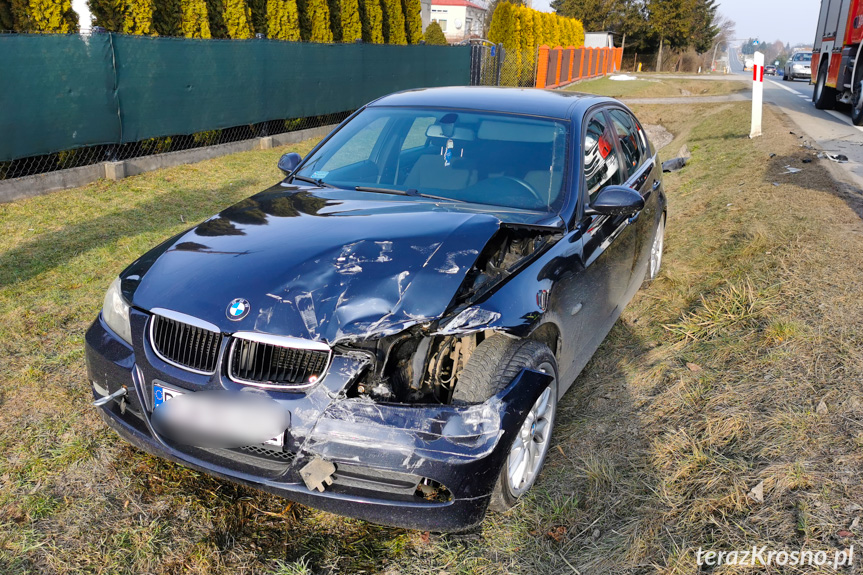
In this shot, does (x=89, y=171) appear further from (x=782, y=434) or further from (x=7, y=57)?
(x=782, y=434)

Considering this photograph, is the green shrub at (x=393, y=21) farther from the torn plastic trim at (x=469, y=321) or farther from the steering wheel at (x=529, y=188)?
the torn plastic trim at (x=469, y=321)

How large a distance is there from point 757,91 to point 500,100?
31.5 feet

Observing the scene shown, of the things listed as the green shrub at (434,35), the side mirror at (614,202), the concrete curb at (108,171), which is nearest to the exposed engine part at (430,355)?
the side mirror at (614,202)

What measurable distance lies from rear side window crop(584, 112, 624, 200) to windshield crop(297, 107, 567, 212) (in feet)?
0.64

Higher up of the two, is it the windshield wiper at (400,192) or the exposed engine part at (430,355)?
the windshield wiper at (400,192)

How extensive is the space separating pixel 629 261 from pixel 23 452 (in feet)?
11.5

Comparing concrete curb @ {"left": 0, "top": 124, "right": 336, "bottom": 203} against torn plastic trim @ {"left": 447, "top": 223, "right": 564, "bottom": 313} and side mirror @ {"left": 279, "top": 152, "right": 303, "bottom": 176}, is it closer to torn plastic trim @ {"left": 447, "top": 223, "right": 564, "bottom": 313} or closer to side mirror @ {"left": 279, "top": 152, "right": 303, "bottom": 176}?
side mirror @ {"left": 279, "top": 152, "right": 303, "bottom": 176}

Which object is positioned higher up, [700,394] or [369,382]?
[369,382]

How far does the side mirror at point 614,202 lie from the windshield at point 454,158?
196 mm

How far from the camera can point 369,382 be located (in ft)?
8.00

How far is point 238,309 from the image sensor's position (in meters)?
2.47

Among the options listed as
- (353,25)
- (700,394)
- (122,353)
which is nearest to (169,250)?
(122,353)

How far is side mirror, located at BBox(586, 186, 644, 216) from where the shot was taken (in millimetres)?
3447

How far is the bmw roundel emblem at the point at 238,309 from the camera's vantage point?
245cm
